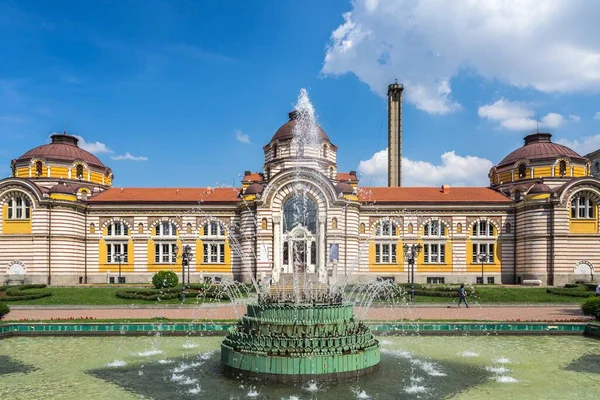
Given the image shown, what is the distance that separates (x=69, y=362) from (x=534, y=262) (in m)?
40.8

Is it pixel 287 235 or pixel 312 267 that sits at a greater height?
pixel 287 235

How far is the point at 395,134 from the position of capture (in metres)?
71.5

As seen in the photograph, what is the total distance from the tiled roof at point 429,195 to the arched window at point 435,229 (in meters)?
2.31

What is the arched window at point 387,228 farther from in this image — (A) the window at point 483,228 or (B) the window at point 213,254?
(B) the window at point 213,254

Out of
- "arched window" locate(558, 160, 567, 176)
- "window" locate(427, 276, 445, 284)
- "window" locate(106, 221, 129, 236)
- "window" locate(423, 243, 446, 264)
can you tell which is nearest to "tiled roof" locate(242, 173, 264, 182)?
"window" locate(106, 221, 129, 236)

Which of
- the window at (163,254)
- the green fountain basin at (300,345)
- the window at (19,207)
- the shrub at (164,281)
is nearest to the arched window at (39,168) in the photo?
the window at (19,207)

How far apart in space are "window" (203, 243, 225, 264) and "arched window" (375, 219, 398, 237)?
50.8ft

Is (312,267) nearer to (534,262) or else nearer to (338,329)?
(534,262)

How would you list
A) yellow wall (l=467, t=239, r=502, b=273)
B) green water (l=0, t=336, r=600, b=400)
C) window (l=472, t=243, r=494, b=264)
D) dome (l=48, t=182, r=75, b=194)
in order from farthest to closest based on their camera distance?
window (l=472, t=243, r=494, b=264)
yellow wall (l=467, t=239, r=502, b=273)
dome (l=48, t=182, r=75, b=194)
green water (l=0, t=336, r=600, b=400)

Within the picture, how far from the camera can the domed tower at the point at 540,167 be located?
5050 centimetres

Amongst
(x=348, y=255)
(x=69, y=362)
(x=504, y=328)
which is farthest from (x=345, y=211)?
(x=69, y=362)

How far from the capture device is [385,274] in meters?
49.3

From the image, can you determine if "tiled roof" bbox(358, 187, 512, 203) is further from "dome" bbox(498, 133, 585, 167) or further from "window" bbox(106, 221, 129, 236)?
"window" bbox(106, 221, 129, 236)

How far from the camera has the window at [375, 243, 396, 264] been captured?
49594mm
